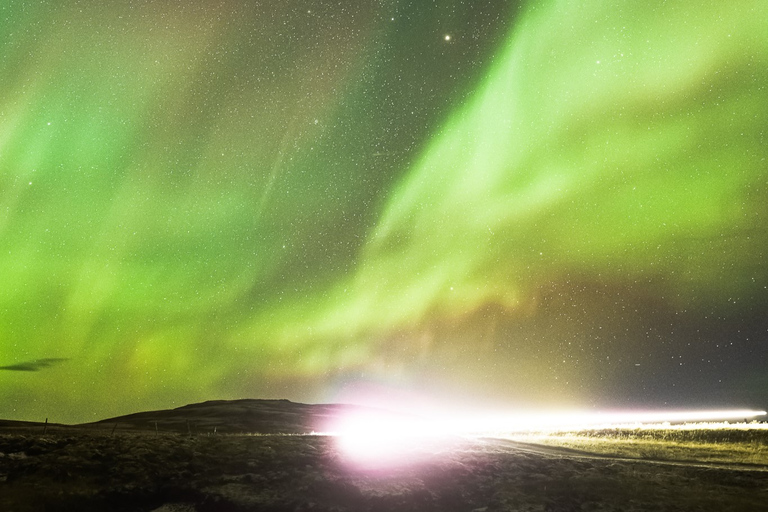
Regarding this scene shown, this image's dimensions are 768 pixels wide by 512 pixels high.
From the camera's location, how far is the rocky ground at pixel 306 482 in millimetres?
24719

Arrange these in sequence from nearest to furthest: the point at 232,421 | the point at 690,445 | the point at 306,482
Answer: the point at 306,482 < the point at 690,445 < the point at 232,421

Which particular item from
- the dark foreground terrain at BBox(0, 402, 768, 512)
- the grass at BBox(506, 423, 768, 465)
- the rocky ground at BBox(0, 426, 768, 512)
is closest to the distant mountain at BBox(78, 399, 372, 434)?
the grass at BBox(506, 423, 768, 465)

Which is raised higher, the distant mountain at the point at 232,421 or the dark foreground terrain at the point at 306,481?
the dark foreground terrain at the point at 306,481

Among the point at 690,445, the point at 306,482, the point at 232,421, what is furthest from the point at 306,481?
the point at 232,421

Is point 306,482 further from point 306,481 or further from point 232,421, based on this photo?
point 232,421

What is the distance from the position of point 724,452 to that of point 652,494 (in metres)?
22.7

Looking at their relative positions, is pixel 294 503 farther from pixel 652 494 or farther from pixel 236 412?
pixel 236 412

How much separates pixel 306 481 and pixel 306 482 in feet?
0.36

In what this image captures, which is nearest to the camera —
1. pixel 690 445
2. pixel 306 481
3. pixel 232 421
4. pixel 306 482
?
pixel 306 482

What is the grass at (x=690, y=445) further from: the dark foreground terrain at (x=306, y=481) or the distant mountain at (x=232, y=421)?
the distant mountain at (x=232, y=421)

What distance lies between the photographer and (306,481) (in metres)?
28.0

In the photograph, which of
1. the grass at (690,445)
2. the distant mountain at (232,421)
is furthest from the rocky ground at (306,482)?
the distant mountain at (232,421)

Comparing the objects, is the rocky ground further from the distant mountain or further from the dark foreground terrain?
the distant mountain

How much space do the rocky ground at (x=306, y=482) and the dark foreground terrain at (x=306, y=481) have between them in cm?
5
